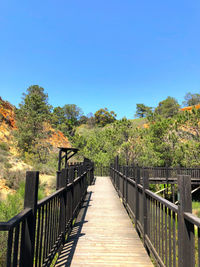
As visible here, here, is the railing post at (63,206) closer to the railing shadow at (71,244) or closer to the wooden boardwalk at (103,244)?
the railing shadow at (71,244)

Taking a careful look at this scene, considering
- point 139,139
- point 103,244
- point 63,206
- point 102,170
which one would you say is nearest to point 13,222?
point 63,206

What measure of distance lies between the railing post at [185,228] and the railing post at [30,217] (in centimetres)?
153

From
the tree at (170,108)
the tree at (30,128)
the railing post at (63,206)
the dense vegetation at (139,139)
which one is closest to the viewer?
the railing post at (63,206)

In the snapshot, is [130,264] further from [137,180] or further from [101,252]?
[137,180]

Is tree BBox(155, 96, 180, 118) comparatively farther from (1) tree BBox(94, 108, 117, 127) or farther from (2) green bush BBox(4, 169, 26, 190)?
(2) green bush BBox(4, 169, 26, 190)

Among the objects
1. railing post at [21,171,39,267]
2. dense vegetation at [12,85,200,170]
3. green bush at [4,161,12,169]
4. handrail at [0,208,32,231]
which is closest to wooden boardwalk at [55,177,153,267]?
railing post at [21,171,39,267]

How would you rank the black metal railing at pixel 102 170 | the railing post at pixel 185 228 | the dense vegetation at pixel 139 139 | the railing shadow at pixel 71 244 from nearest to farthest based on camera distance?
the railing post at pixel 185 228 → the railing shadow at pixel 71 244 → the dense vegetation at pixel 139 139 → the black metal railing at pixel 102 170

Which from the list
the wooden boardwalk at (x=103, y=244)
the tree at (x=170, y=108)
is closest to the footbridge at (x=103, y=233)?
the wooden boardwalk at (x=103, y=244)

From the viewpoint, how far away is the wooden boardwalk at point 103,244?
10.1 ft

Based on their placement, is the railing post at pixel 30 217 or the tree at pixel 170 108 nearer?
the railing post at pixel 30 217

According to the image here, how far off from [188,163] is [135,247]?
1788cm

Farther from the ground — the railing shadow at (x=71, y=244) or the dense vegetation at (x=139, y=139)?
the dense vegetation at (x=139, y=139)

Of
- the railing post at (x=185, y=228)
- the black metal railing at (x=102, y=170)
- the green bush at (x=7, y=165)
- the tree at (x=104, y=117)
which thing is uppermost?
the tree at (x=104, y=117)

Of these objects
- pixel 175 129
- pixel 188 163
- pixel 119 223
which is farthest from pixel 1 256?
pixel 175 129
